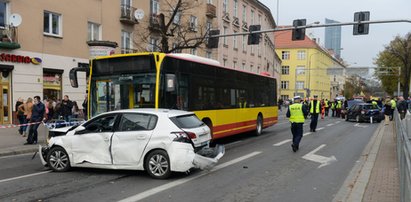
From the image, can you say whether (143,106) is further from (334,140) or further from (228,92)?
(334,140)

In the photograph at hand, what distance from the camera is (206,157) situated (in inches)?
349

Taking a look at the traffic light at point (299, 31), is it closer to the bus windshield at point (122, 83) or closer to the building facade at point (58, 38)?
the building facade at point (58, 38)

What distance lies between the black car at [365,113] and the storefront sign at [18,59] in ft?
74.3

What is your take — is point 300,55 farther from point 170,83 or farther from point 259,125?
point 170,83

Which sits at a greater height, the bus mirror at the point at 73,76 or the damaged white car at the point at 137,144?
the bus mirror at the point at 73,76

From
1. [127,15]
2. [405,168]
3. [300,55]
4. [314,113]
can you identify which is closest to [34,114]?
[314,113]

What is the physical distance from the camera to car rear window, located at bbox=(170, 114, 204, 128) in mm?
8680

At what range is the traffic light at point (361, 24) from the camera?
2097 centimetres

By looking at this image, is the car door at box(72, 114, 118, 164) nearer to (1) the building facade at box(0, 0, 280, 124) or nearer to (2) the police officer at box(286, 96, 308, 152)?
(2) the police officer at box(286, 96, 308, 152)

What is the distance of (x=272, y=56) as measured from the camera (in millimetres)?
70500

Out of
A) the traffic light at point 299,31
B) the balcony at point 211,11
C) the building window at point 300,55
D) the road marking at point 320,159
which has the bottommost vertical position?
the road marking at point 320,159

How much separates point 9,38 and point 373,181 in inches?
712

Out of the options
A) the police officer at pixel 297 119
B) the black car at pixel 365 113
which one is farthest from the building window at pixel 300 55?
the police officer at pixel 297 119

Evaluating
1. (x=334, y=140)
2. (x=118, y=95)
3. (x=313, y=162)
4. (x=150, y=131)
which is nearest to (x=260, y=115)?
(x=334, y=140)
